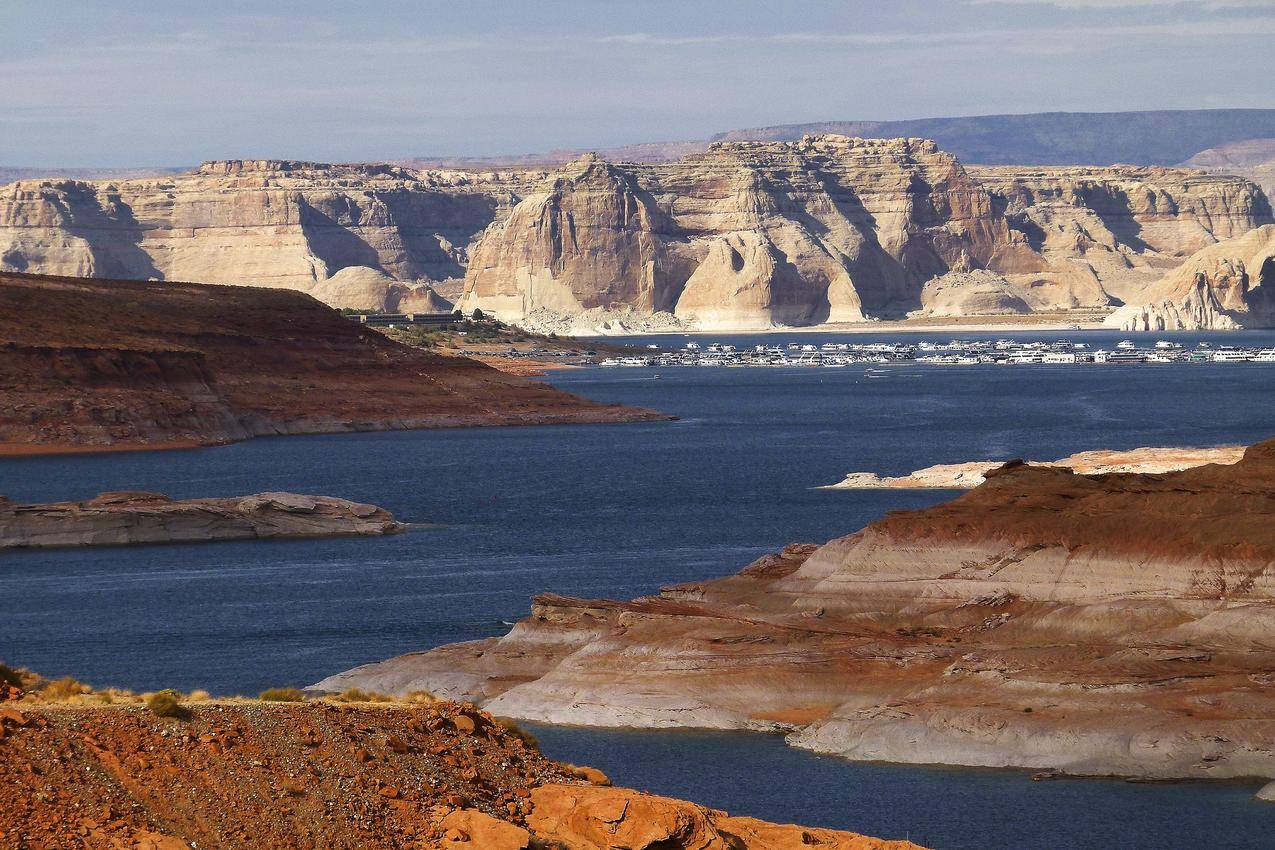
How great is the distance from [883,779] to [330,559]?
41512mm

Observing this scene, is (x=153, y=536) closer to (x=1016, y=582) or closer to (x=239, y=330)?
(x=1016, y=582)

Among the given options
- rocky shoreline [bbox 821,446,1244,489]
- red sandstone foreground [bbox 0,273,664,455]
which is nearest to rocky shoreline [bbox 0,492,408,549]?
rocky shoreline [bbox 821,446,1244,489]

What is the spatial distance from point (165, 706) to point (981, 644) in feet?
81.2

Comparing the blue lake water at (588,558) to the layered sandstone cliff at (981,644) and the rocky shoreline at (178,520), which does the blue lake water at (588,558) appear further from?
the rocky shoreline at (178,520)

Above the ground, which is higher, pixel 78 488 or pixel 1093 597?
pixel 1093 597

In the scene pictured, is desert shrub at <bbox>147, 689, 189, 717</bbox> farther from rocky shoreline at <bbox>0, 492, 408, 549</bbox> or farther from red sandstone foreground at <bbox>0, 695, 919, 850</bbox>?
rocky shoreline at <bbox>0, 492, 408, 549</bbox>

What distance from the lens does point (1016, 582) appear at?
49250 millimetres

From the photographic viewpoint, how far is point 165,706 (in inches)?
1019

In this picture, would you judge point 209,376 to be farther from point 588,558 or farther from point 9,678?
point 9,678

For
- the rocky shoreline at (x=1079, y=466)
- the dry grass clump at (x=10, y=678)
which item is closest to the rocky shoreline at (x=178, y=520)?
the rocky shoreline at (x=1079, y=466)

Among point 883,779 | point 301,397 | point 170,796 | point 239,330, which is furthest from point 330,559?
point 239,330

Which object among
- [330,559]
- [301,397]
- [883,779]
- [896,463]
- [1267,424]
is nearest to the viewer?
[883,779]

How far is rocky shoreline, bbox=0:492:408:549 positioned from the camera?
82.9 metres

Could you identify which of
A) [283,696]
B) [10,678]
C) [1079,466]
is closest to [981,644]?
[283,696]
